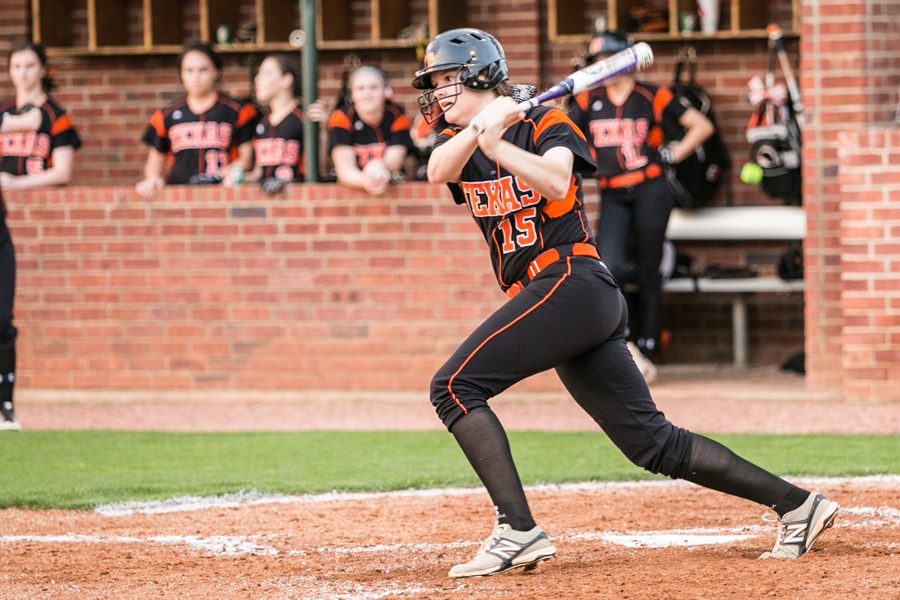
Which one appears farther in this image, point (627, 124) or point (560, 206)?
point (627, 124)

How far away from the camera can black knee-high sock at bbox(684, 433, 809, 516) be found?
4.62 m

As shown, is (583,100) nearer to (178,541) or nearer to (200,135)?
(200,135)

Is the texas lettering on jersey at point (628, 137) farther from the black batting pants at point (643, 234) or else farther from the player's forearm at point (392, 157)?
the player's forearm at point (392, 157)

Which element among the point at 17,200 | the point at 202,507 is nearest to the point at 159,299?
the point at 17,200

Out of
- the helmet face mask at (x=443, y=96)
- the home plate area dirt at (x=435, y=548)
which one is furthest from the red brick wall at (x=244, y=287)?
the helmet face mask at (x=443, y=96)

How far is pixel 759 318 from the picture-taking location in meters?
11.3

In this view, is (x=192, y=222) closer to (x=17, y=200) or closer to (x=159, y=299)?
(x=159, y=299)

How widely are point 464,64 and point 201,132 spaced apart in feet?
18.6

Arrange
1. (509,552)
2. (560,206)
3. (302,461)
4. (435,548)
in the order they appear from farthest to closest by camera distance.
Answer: (302,461) < (435,548) < (560,206) < (509,552)

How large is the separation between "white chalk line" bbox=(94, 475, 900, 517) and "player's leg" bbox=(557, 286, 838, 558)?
1.71 meters

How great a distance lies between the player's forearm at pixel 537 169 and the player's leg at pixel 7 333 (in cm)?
452

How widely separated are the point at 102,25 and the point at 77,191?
7.34 feet

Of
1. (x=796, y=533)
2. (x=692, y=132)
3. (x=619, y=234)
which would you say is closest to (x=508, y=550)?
(x=796, y=533)

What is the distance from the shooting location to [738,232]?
10.8 meters
